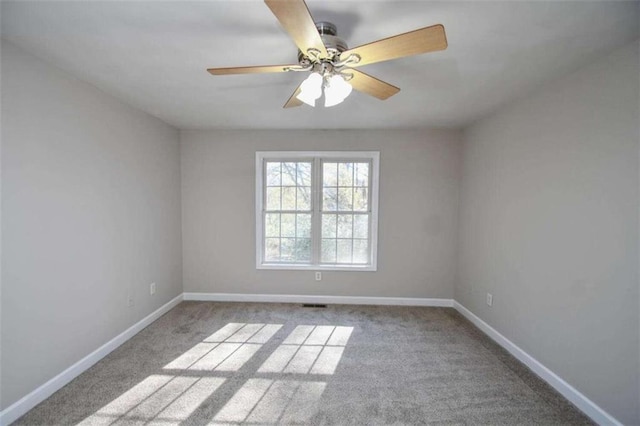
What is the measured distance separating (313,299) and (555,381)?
8.29 feet

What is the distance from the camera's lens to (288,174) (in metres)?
3.82

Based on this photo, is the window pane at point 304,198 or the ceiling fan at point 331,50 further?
the window pane at point 304,198

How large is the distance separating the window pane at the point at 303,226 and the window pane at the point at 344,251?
0.47 metres

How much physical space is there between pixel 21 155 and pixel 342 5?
2189 millimetres

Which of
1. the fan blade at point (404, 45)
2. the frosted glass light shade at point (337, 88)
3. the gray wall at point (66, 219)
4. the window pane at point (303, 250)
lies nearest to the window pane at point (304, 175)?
the window pane at point (303, 250)

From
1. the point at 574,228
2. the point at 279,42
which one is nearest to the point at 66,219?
the point at 279,42

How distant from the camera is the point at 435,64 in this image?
1920 mm

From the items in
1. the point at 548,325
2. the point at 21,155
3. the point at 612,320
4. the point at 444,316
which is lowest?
the point at 444,316

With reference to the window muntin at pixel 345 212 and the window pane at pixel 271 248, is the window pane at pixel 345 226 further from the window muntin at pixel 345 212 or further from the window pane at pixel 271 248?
the window pane at pixel 271 248

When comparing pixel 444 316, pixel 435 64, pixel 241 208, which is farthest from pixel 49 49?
pixel 444 316

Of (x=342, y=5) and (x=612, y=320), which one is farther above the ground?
(x=342, y=5)

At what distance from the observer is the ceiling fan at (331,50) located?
1.11 m

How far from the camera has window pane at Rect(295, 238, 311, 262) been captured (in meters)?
3.85

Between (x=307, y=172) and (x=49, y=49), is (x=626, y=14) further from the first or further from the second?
(x=49, y=49)
